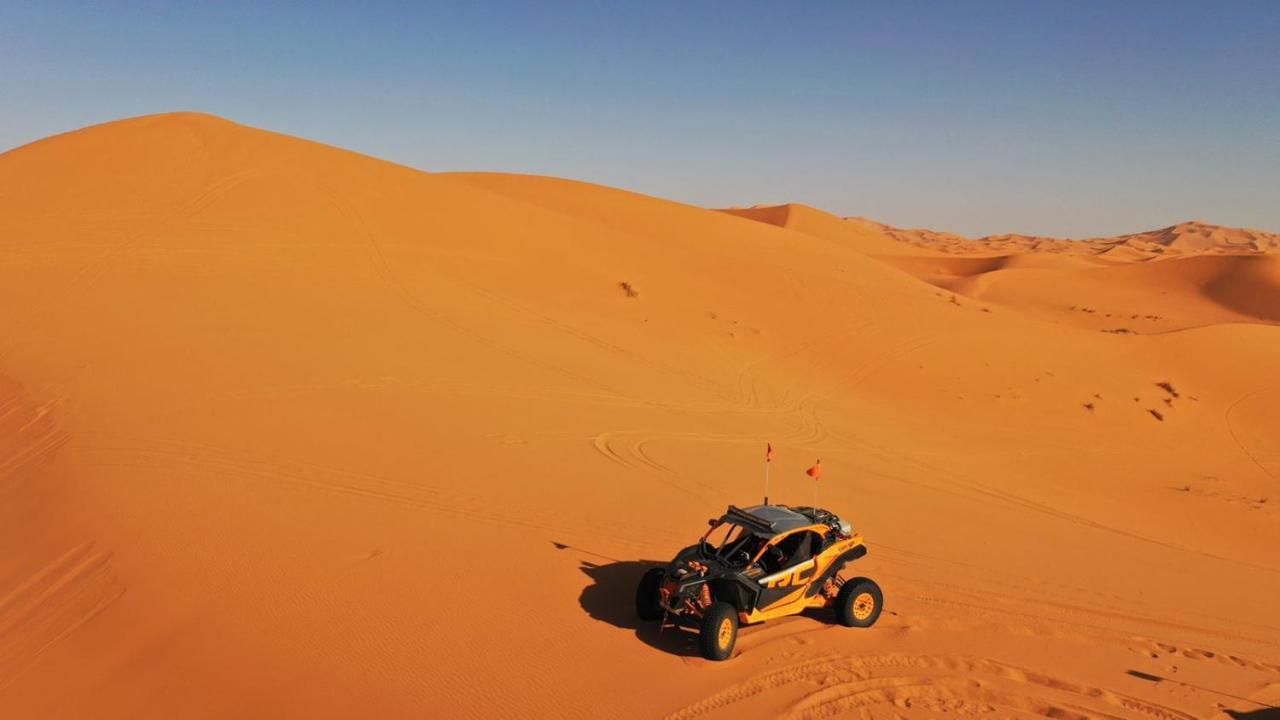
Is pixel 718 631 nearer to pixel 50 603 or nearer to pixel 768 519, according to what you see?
pixel 768 519

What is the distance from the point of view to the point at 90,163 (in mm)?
27109

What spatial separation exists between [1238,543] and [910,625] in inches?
336

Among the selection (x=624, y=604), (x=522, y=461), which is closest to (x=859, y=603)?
(x=624, y=604)

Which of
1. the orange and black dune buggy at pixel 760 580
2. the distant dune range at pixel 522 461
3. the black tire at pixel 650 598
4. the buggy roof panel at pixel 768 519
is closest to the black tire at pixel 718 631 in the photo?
the orange and black dune buggy at pixel 760 580

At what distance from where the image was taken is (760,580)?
7863 mm

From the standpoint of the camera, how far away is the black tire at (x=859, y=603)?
8292 mm

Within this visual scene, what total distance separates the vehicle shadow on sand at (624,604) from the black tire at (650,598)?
107mm

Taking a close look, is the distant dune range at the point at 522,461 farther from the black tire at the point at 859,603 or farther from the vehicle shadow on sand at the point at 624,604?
the black tire at the point at 859,603

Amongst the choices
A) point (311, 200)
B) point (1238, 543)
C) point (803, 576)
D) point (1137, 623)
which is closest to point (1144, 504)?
point (1238, 543)

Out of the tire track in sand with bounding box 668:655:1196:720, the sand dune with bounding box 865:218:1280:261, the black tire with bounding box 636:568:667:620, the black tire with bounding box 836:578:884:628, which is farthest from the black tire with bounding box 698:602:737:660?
the sand dune with bounding box 865:218:1280:261

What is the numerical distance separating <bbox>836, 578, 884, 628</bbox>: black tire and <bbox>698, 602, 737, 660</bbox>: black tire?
1.39 metres

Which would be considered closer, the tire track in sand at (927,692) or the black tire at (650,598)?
the tire track in sand at (927,692)

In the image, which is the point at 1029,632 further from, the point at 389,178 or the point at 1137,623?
the point at 389,178

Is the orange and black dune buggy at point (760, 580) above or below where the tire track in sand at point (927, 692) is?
above
